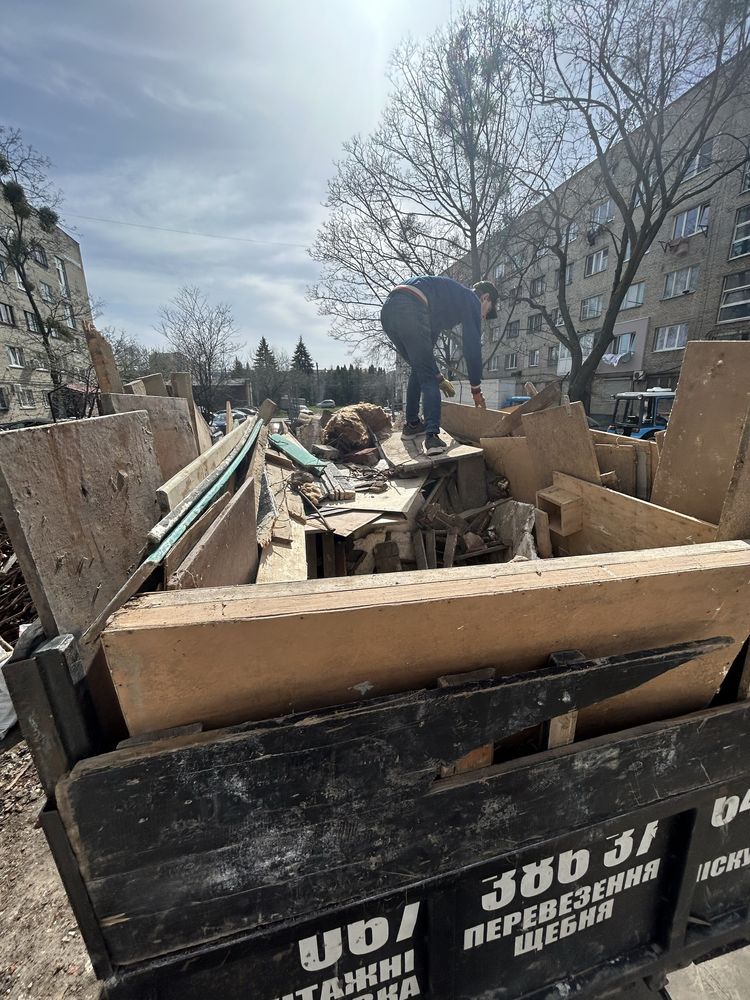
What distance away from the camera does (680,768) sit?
3.95 feet

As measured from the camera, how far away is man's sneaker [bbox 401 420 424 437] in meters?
5.07

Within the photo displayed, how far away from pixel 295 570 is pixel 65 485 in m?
1.31

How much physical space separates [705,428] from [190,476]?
2.32m

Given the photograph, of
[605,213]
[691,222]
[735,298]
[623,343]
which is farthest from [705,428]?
[605,213]

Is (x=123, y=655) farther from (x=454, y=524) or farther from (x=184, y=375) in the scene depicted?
(x=184, y=375)

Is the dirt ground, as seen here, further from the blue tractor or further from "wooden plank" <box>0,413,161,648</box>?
the blue tractor

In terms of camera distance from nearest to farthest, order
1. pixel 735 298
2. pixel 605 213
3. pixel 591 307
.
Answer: pixel 735 298 → pixel 605 213 → pixel 591 307

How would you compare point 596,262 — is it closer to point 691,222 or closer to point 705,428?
point 691,222

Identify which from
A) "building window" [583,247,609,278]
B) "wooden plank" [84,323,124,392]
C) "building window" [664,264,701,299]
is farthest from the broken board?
"building window" [583,247,609,278]

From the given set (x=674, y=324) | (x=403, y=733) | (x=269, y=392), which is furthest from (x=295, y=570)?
(x=269, y=392)

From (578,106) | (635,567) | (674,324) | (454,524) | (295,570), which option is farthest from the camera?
(674,324)

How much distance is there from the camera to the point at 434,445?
14.1 feet

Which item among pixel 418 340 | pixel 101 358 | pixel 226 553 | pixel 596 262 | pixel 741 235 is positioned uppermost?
pixel 596 262

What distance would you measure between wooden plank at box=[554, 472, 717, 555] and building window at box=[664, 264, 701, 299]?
25.5 metres
